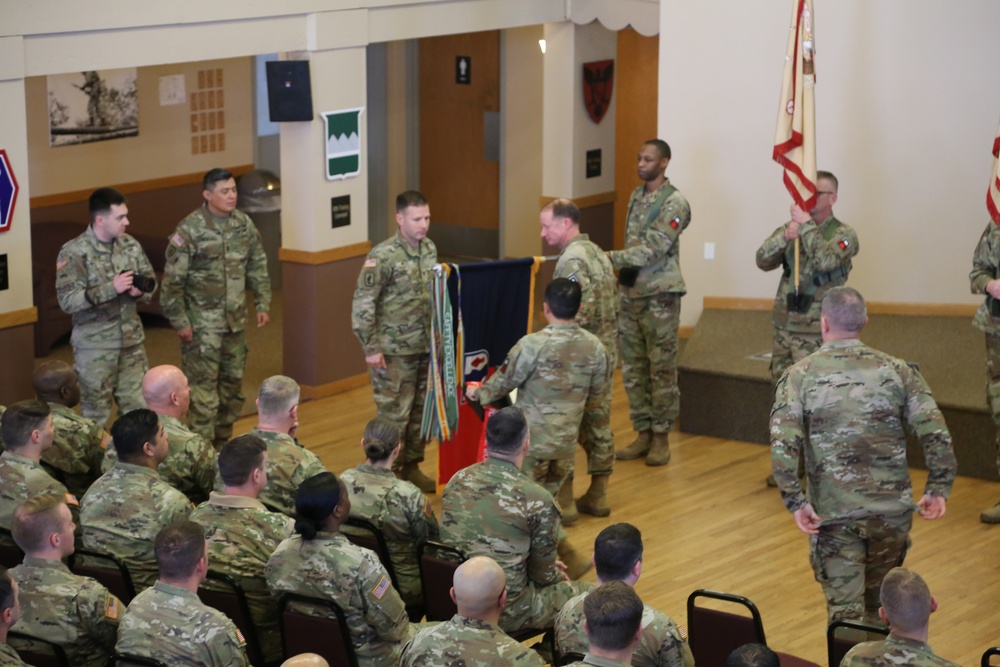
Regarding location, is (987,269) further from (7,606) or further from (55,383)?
(7,606)

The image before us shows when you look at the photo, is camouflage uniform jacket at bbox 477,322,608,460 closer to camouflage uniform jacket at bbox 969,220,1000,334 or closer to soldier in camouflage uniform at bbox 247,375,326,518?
soldier in camouflage uniform at bbox 247,375,326,518

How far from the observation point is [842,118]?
30.5 ft

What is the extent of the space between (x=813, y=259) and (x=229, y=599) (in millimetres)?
4105

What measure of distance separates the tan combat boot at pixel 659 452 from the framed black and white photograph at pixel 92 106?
564 centimetres

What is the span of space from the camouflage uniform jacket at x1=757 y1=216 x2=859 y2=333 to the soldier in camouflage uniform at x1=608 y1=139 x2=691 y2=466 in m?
0.67

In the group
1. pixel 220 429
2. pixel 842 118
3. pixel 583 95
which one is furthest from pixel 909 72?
pixel 220 429

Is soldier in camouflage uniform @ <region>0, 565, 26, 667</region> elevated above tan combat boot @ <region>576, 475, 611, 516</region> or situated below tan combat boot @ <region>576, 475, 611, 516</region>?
above

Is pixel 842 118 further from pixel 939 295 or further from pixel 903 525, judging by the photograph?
pixel 903 525

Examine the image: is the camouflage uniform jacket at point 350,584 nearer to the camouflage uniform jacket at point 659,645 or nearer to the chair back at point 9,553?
the camouflage uniform jacket at point 659,645

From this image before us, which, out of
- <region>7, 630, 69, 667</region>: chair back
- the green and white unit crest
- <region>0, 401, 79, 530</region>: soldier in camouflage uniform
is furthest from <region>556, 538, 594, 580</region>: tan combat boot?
the green and white unit crest

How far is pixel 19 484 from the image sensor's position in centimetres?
558

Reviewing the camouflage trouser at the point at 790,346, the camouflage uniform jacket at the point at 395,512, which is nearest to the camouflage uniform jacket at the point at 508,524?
the camouflage uniform jacket at the point at 395,512

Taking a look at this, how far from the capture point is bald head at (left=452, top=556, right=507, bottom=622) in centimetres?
415

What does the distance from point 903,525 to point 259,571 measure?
2.45 m
